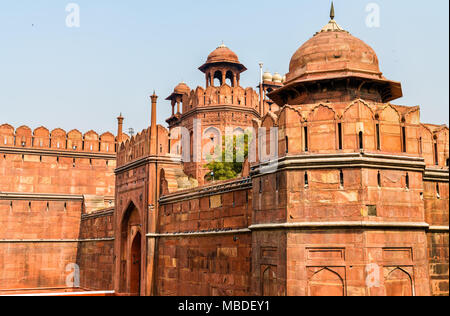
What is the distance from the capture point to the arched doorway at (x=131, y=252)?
1777 centimetres

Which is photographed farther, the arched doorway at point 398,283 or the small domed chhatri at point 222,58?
the small domed chhatri at point 222,58

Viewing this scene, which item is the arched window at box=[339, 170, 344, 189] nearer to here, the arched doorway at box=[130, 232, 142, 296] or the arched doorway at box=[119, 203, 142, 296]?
the arched doorway at box=[119, 203, 142, 296]

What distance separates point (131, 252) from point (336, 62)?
1027cm

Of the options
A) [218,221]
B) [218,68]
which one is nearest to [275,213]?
[218,221]

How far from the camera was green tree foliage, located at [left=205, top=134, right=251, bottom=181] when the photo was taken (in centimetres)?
2269

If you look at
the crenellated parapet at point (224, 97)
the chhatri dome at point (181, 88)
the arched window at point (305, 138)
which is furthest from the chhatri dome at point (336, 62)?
the chhatri dome at point (181, 88)

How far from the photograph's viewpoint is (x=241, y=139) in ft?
78.9

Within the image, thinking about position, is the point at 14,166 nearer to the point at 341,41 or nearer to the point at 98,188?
the point at 98,188

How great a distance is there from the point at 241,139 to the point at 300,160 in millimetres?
14414

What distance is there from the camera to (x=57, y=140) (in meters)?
25.1

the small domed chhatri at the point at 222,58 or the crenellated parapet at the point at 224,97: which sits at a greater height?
the small domed chhatri at the point at 222,58

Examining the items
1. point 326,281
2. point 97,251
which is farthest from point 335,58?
point 97,251

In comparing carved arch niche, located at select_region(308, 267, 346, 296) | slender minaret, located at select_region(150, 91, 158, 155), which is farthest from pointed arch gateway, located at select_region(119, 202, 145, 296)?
carved arch niche, located at select_region(308, 267, 346, 296)

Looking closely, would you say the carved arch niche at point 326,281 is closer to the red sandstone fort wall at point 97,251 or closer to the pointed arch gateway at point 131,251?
the pointed arch gateway at point 131,251
